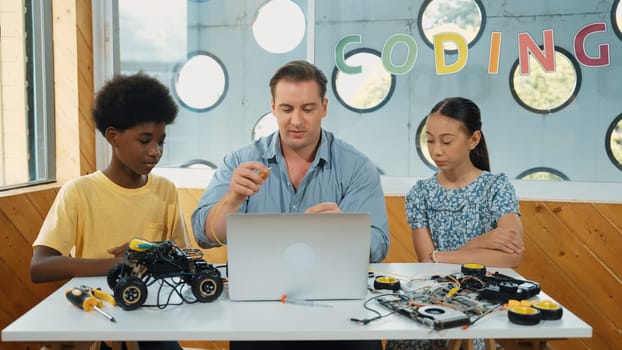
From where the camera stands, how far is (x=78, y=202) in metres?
2.05

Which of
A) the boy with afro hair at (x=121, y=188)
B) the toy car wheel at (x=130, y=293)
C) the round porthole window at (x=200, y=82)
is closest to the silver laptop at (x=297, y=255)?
the toy car wheel at (x=130, y=293)

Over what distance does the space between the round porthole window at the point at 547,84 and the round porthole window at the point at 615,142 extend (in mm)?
225

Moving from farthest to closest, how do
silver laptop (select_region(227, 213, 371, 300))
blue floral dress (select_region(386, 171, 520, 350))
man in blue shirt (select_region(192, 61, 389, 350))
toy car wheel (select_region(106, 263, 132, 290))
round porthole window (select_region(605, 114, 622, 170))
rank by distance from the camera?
round porthole window (select_region(605, 114, 622, 170))
blue floral dress (select_region(386, 171, 520, 350))
man in blue shirt (select_region(192, 61, 389, 350))
toy car wheel (select_region(106, 263, 132, 290))
silver laptop (select_region(227, 213, 371, 300))

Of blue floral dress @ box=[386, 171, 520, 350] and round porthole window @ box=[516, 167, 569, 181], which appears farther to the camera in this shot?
round porthole window @ box=[516, 167, 569, 181]

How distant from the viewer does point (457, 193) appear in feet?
7.50

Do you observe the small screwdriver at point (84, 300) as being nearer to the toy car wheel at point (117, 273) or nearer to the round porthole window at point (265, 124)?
the toy car wheel at point (117, 273)

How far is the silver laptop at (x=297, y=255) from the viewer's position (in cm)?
144

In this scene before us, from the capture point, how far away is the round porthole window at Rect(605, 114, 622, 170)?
2834 mm

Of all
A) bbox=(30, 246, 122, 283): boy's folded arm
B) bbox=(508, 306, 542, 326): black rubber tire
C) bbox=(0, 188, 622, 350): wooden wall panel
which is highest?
bbox=(508, 306, 542, 326): black rubber tire

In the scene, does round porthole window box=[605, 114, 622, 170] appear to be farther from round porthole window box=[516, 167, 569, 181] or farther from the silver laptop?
the silver laptop

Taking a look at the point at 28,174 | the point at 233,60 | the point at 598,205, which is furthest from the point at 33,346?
the point at 598,205

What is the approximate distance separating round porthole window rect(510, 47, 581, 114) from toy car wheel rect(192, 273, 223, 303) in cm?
196

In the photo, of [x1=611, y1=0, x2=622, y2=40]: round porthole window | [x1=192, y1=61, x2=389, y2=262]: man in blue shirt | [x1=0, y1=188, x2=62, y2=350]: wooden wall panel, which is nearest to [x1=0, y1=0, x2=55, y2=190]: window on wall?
[x1=0, y1=188, x2=62, y2=350]: wooden wall panel

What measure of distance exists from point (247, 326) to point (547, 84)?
7.02ft
